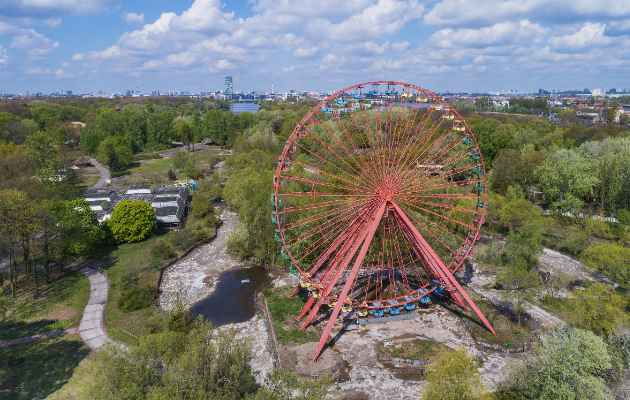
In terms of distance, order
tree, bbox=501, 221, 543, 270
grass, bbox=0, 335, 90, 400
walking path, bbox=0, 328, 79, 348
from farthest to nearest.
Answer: tree, bbox=501, 221, 543, 270, walking path, bbox=0, 328, 79, 348, grass, bbox=0, 335, 90, 400

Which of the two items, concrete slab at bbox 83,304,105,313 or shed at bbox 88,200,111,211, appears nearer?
concrete slab at bbox 83,304,105,313

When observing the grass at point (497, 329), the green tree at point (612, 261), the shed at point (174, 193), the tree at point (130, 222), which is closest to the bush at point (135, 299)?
the tree at point (130, 222)

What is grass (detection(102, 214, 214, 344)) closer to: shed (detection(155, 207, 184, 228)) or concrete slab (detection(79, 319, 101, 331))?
concrete slab (detection(79, 319, 101, 331))

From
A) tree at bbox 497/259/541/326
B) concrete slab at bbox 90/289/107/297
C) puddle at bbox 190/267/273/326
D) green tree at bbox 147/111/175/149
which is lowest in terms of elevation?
puddle at bbox 190/267/273/326

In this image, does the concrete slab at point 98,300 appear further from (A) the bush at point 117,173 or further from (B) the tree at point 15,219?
(A) the bush at point 117,173

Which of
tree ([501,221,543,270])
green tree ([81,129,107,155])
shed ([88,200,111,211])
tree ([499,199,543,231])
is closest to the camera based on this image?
tree ([501,221,543,270])

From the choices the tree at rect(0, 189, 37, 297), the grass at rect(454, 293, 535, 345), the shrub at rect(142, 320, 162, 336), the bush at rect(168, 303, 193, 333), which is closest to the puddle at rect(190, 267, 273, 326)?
the bush at rect(168, 303, 193, 333)

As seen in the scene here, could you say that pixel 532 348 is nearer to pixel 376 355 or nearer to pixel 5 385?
pixel 376 355

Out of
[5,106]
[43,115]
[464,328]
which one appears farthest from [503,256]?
[5,106]
